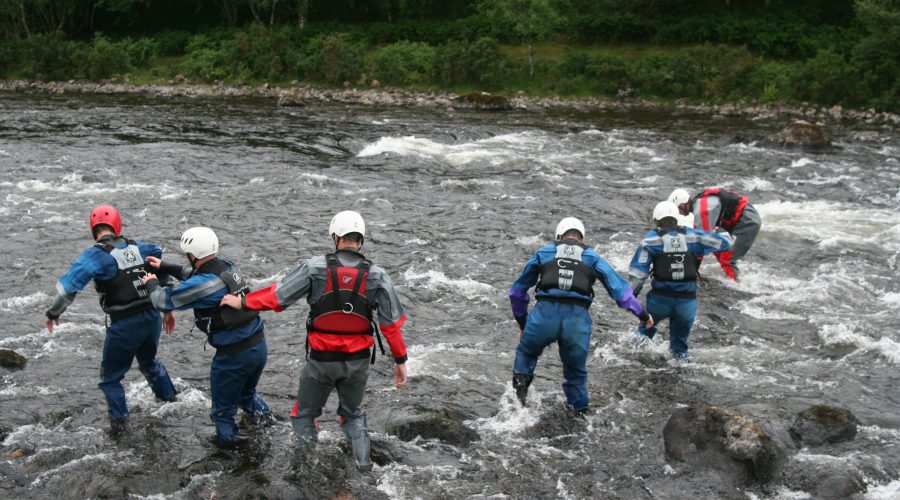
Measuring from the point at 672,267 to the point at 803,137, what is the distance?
1955cm

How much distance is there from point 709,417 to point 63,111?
34.2 meters

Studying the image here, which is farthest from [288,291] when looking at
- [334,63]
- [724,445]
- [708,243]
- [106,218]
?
[334,63]

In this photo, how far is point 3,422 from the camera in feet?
28.4

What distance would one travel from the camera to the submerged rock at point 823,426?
331 inches

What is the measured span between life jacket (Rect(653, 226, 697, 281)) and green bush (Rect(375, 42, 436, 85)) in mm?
37048

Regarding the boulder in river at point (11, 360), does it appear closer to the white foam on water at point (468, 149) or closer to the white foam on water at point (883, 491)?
the white foam on water at point (883, 491)

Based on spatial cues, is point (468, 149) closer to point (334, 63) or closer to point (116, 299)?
point (116, 299)

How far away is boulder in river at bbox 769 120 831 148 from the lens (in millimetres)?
26578

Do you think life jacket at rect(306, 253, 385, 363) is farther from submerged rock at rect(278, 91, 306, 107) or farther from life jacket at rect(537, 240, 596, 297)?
submerged rock at rect(278, 91, 306, 107)

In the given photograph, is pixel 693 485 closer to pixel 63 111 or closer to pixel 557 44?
pixel 63 111

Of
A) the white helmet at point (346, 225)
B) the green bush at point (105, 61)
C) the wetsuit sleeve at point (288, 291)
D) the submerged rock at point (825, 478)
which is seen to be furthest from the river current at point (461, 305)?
the green bush at point (105, 61)

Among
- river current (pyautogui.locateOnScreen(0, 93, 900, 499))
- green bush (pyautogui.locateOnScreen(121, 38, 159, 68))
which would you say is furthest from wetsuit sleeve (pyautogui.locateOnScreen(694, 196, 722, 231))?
green bush (pyautogui.locateOnScreen(121, 38, 159, 68))

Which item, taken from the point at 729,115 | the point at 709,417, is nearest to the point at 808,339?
the point at 709,417

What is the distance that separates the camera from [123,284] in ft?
26.8
